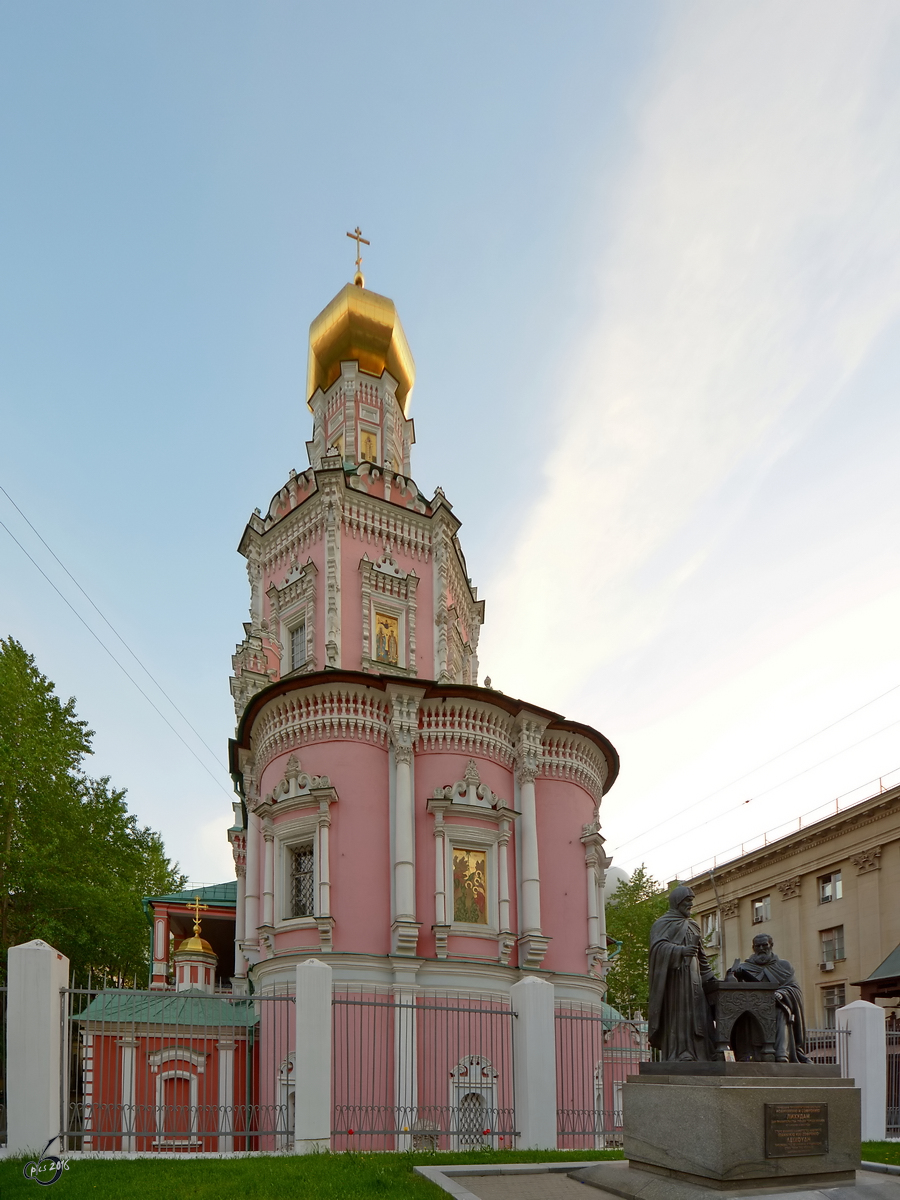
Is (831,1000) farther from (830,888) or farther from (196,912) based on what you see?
(196,912)

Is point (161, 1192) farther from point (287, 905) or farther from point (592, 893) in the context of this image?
point (592, 893)

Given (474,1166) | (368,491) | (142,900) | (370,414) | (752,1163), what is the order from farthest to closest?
(142,900) < (370,414) < (368,491) < (474,1166) < (752,1163)

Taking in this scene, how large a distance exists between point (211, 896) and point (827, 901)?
71.8 ft

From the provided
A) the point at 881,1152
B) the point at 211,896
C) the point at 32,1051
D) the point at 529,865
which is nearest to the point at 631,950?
the point at 211,896

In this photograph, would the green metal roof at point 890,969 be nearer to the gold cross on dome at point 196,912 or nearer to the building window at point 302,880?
the building window at point 302,880

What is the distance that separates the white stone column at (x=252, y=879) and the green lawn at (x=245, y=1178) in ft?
39.5

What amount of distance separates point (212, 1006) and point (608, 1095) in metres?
8.54

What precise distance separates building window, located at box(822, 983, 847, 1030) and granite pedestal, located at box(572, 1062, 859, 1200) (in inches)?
1187

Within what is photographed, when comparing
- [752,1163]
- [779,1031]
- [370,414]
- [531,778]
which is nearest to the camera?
[752,1163]

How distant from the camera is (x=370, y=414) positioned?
97.4 ft

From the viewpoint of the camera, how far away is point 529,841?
73.7ft

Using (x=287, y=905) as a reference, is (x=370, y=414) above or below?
above

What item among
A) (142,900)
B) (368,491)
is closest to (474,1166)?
(368,491)

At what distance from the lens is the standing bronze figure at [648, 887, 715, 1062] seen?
9320mm
